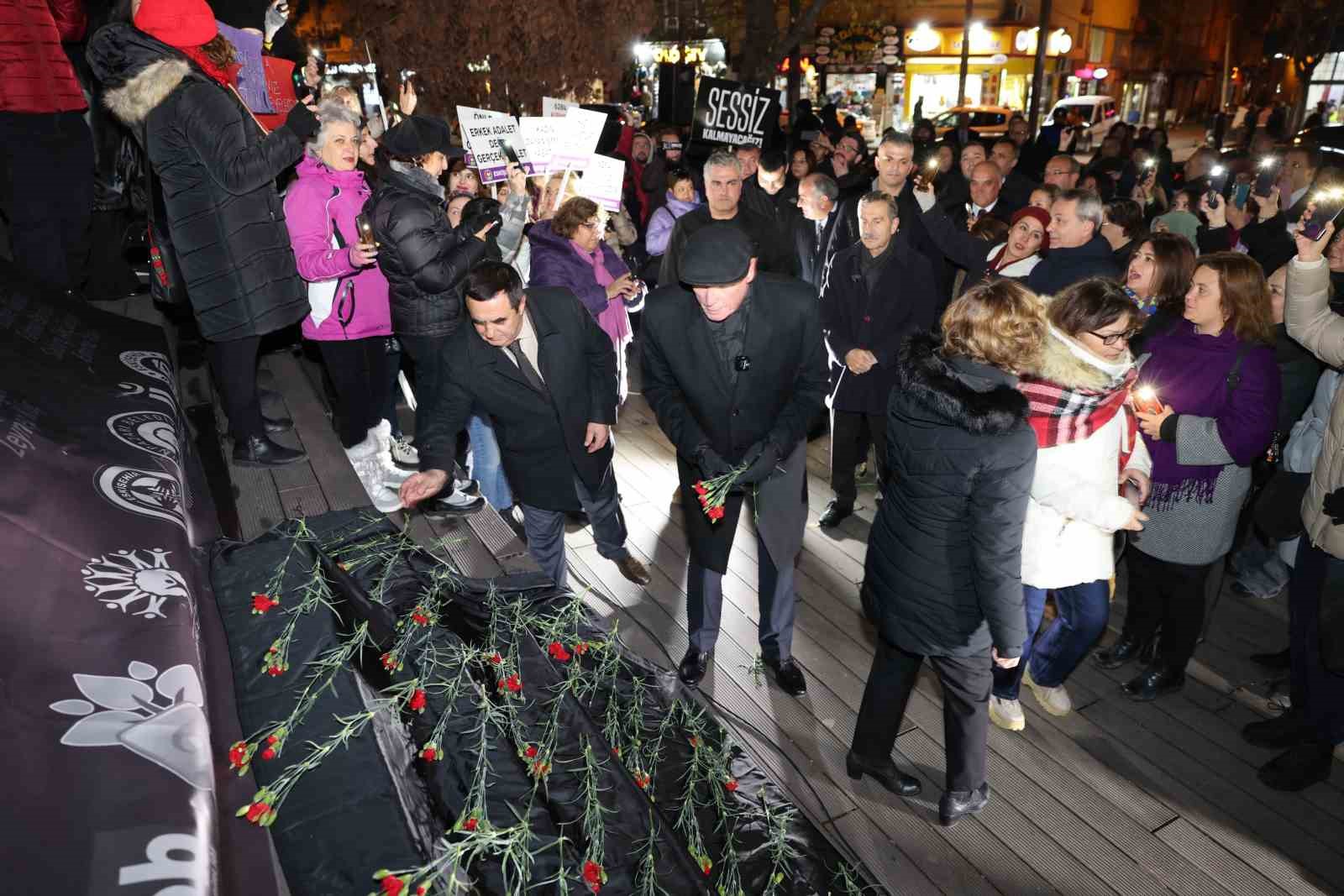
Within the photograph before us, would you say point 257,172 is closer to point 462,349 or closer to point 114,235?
point 462,349

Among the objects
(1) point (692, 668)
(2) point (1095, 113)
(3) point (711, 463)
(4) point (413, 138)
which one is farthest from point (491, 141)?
(2) point (1095, 113)

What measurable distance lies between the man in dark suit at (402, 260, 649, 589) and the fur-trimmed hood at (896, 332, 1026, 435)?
61.1 inches

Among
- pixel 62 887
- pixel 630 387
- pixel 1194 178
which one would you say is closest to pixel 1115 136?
pixel 1194 178

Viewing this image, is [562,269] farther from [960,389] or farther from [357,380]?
[960,389]

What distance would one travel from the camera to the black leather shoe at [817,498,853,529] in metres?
5.33

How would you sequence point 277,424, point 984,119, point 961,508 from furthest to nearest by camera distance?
point 984,119 → point 277,424 → point 961,508

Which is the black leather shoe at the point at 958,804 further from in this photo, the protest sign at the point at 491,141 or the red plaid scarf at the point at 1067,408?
the protest sign at the point at 491,141

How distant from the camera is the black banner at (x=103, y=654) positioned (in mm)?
1546

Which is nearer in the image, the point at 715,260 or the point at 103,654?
the point at 103,654

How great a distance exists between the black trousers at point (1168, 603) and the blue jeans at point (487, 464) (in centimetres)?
317

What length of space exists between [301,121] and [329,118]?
0.48 m

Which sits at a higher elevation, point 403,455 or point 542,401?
point 542,401

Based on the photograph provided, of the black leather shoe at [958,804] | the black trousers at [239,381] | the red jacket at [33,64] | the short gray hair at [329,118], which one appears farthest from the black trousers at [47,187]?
the black leather shoe at [958,804]

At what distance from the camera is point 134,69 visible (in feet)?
11.2
